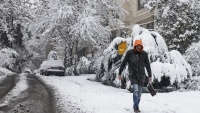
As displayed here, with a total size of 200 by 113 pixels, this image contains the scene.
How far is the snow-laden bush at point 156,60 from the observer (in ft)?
45.8

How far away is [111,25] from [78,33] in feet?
18.9

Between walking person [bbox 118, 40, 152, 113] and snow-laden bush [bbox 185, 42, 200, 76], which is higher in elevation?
snow-laden bush [bbox 185, 42, 200, 76]

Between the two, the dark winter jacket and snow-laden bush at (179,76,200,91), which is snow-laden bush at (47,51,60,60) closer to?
snow-laden bush at (179,76,200,91)

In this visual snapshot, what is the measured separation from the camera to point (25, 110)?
8648 millimetres

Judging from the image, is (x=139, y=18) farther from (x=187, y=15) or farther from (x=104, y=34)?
(x=187, y=15)

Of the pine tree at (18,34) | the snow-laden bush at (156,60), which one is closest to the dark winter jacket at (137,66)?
the snow-laden bush at (156,60)

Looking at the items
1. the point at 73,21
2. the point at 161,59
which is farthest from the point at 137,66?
the point at 73,21

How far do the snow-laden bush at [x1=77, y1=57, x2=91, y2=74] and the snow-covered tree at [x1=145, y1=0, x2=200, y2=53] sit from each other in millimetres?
11443

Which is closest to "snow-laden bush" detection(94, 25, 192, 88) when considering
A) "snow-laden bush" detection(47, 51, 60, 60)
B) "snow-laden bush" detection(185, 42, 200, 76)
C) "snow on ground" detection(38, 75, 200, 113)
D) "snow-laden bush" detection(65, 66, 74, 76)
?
"snow-laden bush" detection(185, 42, 200, 76)

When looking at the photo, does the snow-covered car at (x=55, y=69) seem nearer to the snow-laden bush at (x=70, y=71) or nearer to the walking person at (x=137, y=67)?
the snow-laden bush at (x=70, y=71)

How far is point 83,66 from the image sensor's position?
29.8 meters

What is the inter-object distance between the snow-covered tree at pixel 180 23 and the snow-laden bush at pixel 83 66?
1144 cm

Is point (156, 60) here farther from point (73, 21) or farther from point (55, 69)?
point (55, 69)

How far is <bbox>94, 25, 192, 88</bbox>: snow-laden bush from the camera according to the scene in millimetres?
13969
